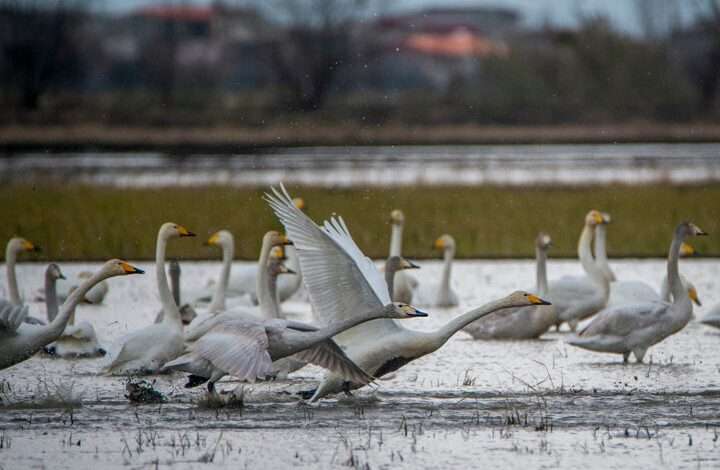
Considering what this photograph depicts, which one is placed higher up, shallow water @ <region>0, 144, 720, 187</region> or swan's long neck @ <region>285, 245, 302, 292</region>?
shallow water @ <region>0, 144, 720, 187</region>

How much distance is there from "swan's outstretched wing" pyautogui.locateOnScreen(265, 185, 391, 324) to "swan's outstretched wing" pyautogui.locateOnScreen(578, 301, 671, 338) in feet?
6.18

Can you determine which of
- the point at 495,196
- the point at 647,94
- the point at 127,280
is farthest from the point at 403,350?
the point at 647,94

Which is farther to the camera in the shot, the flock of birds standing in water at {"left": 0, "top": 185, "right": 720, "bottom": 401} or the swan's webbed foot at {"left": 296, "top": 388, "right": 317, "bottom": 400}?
the swan's webbed foot at {"left": 296, "top": 388, "right": 317, "bottom": 400}

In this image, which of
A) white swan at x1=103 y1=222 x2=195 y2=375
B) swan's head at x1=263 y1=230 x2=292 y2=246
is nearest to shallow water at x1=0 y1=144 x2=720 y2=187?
swan's head at x1=263 y1=230 x2=292 y2=246

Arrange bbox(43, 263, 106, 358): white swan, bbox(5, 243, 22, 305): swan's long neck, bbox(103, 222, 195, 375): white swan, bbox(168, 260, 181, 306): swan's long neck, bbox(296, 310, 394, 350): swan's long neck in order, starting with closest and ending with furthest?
bbox(296, 310, 394, 350): swan's long neck → bbox(103, 222, 195, 375): white swan → bbox(43, 263, 106, 358): white swan → bbox(5, 243, 22, 305): swan's long neck → bbox(168, 260, 181, 306): swan's long neck

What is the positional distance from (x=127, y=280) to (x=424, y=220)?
227 inches

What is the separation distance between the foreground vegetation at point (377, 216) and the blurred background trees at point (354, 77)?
15.1m

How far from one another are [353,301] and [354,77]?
127 ft

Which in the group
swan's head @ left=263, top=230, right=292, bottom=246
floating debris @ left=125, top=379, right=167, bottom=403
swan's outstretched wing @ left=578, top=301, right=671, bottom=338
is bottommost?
floating debris @ left=125, top=379, right=167, bottom=403

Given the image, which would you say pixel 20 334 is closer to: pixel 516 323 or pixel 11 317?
pixel 11 317

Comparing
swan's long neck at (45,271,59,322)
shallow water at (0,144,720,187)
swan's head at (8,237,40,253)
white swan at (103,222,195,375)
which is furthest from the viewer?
shallow water at (0,144,720,187)

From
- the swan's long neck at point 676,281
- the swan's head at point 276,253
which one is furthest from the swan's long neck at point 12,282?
the swan's long neck at point 676,281

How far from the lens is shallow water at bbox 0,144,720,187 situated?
2628 centimetres

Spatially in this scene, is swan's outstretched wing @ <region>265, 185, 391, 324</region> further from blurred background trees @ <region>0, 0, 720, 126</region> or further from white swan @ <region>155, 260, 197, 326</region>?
blurred background trees @ <region>0, 0, 720, 126</region>
